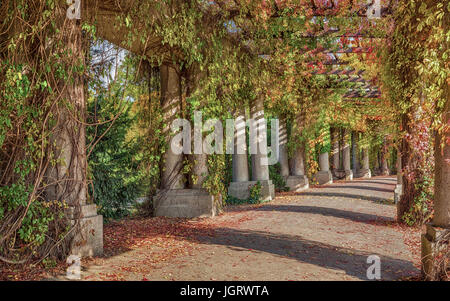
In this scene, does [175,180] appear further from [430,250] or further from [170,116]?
[430,250]

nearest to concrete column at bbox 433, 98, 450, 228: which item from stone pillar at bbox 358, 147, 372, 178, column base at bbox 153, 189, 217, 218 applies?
column base at bbox 153, 189, 217, 218

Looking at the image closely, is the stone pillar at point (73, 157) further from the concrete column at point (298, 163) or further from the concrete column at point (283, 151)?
the concrete column at point (298, 163)

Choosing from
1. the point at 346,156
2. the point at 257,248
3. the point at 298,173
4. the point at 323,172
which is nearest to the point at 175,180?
the point at 257,248

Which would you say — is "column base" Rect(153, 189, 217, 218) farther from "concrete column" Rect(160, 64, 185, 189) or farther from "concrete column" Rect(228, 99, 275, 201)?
"concrete column" Rect(228, 99, 275, 201)

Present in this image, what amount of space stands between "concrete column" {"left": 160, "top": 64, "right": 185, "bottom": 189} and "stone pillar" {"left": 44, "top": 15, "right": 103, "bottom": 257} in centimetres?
461


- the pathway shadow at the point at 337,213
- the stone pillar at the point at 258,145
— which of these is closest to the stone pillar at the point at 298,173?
the stone pillar at the point at 258,145

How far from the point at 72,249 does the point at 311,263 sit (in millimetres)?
3415

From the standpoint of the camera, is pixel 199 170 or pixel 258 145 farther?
pixel 258 145

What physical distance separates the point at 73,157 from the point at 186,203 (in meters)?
4.96

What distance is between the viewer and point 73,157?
6.05 metres

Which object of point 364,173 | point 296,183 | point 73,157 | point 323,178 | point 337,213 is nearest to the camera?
point 73,157

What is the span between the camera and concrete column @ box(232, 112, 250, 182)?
15086mm
